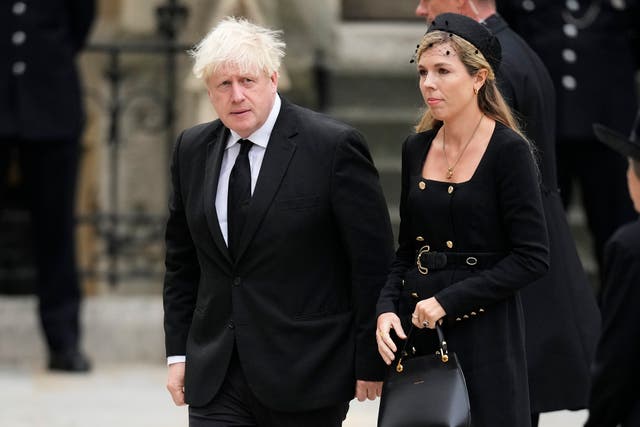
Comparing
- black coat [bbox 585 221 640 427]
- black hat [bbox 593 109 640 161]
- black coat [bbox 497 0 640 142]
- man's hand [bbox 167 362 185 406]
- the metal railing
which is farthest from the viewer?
the metal railing

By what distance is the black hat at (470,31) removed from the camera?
4238mm

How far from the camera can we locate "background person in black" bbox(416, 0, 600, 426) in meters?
4.83

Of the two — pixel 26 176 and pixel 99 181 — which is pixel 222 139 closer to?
pixel 26 176

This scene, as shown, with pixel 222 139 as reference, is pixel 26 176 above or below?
below

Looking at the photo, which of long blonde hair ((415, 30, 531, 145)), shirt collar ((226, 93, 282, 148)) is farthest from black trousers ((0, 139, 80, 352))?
long blonde hair ((415, 30, 531, 145))

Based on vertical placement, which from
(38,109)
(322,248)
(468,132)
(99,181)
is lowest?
(99,181)

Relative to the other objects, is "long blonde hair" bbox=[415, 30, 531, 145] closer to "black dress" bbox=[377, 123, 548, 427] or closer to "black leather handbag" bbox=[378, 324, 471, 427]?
"black dress" bbox=[377, 123, 548, 427]

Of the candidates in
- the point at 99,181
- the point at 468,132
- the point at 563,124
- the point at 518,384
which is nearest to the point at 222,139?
the point at 468,132

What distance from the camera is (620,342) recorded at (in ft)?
11.1

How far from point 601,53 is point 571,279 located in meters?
2.65

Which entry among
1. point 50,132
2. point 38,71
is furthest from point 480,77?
point 38,71

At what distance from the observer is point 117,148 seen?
28.0 ft

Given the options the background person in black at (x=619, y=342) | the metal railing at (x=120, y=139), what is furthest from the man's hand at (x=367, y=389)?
the metal railing at (x=120, y=139)

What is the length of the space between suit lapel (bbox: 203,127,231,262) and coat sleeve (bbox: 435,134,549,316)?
2.02ft
